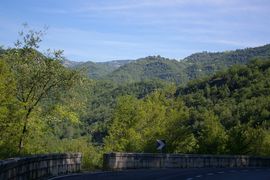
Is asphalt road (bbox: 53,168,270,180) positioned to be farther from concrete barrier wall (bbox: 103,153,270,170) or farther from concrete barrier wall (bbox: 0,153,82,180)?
concrete barrier wall (bbox: 103,153,270,170)

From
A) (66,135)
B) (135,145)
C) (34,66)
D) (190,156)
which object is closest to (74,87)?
(34,66)

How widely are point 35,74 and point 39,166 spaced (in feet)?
55.3

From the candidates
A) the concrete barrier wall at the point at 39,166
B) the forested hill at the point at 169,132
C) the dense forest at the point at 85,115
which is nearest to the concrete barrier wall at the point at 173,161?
the dense forest at the point at 85,115

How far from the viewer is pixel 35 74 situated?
105ft

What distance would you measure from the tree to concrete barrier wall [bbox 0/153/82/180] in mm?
11356

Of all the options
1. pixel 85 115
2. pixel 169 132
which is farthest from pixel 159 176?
pixel 169 132

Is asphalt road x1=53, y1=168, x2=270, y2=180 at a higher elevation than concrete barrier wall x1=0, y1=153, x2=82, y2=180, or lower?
lower

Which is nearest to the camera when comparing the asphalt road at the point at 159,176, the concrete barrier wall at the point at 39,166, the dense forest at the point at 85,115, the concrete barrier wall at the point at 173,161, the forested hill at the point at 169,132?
the concrete barrier wall at the point at 39,166

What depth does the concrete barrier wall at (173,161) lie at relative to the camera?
81.3 feet

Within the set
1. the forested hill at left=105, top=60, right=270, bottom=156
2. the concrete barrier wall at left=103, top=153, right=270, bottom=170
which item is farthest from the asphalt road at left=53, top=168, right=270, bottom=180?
the forested hill at left=105, top=60, right=270, bottom=156

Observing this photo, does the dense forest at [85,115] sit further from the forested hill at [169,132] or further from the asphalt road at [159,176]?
the asphalt road at [159,176]

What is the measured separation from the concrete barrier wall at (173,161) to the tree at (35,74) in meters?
7.88

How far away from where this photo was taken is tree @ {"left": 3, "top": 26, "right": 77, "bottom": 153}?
3191 centimetres

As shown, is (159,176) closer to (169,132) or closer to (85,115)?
(85,115)
